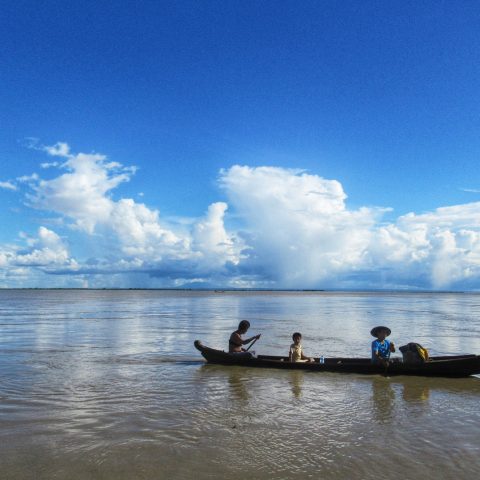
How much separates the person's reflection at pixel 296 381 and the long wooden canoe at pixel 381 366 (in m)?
0.34

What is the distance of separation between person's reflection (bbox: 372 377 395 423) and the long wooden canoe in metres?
0.70

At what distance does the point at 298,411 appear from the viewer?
12078 millimetres

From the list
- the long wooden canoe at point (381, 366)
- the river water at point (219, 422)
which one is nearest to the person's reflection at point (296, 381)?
the river water at point (219, 422)

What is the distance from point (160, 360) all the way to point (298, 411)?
9710 millimetres

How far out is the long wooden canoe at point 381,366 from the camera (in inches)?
637

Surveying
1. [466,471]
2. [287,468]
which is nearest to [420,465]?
[466,471]

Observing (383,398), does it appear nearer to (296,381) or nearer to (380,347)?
(296,381)

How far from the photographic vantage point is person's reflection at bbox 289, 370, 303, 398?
46.6ft

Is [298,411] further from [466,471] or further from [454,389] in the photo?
A: [454,389]

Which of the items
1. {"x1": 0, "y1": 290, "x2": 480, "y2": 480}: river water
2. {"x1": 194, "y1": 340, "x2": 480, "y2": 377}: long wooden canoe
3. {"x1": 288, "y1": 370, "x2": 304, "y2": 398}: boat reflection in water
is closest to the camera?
{"x1": 0, "y1": 290, "x2": 480, "y2": 480}: river water

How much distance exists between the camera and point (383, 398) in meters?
13.7

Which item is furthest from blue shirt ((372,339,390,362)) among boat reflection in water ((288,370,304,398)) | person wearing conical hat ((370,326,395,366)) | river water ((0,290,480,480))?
boat reflection in water ((288,370,304,398))

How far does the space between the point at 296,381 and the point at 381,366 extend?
324 centimetres

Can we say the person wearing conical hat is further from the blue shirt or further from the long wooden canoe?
the long wooden canoe
